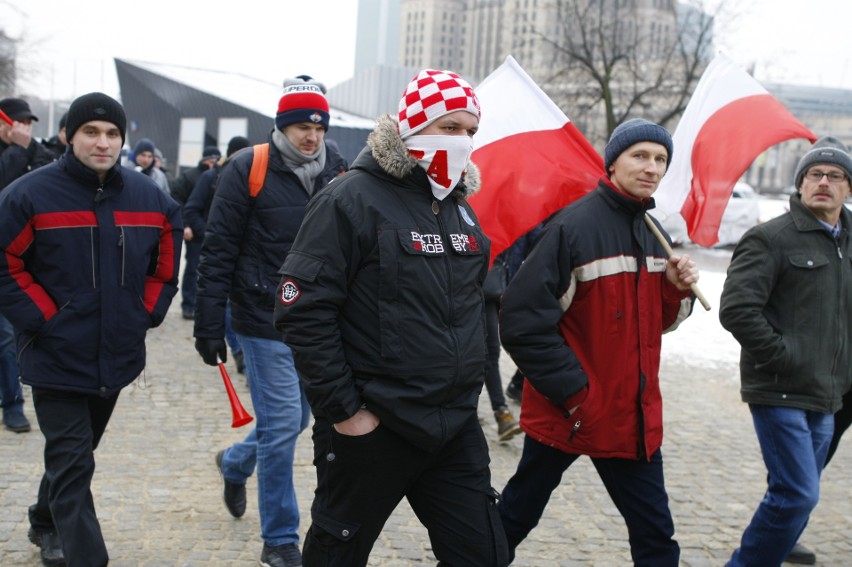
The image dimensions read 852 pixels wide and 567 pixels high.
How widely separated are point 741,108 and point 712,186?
51 cm

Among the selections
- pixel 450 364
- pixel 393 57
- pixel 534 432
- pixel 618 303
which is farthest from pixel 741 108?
pixel 393 57

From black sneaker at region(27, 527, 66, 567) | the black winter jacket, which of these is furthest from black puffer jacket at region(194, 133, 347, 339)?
the black winter jacket

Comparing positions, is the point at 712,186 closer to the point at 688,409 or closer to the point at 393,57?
the point at 688,409

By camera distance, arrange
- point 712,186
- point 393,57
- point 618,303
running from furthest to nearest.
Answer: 1. point 393,57
2. point 712,186
3. point 618,303

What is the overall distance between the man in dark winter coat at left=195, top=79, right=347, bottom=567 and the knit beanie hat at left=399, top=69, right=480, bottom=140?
124 centimetres

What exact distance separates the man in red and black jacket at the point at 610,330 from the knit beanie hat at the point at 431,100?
0.81 m

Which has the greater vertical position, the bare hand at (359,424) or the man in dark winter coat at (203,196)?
the man in dark winter coat at (203,196)

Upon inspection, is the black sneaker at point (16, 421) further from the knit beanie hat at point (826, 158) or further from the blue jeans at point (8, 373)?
the knit beanie hat at point (826, 158)

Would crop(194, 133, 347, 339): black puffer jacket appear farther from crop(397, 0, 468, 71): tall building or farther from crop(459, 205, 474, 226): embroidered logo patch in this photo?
crop(397, 0, 468, 71): tall building

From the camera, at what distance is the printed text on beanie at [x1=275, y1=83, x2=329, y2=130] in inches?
172

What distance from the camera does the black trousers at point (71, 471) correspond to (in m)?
3.73

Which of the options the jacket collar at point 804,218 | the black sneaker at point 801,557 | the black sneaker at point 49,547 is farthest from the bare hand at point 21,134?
the black sneaker at point 801,557

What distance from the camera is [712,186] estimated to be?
4.77 meters

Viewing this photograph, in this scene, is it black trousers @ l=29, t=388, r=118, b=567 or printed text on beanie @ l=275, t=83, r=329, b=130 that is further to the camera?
printed text on beanie @ l=275, t=83, r=329, b=130
